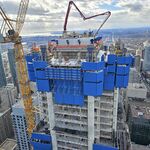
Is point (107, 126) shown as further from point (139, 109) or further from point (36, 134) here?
point (139, 109)

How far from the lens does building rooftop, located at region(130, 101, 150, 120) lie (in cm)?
10688

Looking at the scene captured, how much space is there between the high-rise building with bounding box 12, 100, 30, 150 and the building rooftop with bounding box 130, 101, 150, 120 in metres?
65.5

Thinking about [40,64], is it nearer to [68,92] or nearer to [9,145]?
[68,92]

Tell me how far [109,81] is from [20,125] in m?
57.2

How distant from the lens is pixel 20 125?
260ft

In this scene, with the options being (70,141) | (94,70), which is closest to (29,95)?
(70,141)

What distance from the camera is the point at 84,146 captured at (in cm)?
4059

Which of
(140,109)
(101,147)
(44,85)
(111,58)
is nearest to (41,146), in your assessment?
(101,147)

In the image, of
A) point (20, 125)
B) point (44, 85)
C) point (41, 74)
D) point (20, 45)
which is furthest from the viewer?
point (20, 125)

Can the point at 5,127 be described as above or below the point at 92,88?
below

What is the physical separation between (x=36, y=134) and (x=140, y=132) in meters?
74.5

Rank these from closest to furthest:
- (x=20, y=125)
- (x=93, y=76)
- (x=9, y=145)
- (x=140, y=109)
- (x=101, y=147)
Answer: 1. (x=93, y=76)
2. (x=101, y=147)
3. (x=20, y=125)
4. (x=9, y=145)
5. (x=140, y=109)

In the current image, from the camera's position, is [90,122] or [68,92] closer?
[68,92]

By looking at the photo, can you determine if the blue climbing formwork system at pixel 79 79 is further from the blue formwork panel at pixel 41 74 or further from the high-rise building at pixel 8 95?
the high-rise building at pixel 8 95
